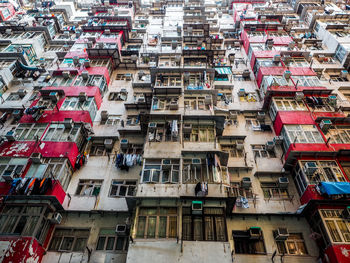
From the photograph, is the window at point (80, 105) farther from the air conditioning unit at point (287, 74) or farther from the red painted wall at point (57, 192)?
the air conditioning unit at point (287, 74)

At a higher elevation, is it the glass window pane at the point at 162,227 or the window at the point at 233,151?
the window at the point at 233,151

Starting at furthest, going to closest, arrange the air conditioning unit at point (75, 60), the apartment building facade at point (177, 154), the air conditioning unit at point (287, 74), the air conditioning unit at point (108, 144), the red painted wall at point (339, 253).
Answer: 1. the air conditioning unit at point (75, 60)
2. the air conditioning unit at point (287, 74)
3. the air conditioning unit at point (108, 144)
4. the apartment building facade at point (177, 154)
5. the red painted wall at point (339, 253)

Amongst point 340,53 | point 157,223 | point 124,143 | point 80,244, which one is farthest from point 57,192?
point 340,53

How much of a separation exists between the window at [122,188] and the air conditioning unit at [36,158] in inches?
295

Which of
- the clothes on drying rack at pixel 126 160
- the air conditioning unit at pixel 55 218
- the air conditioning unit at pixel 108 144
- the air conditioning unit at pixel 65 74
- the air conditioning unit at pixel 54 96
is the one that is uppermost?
the air conditioning unit at pixel 65 74

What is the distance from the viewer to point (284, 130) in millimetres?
23422

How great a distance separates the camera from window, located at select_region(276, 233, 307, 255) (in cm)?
1775

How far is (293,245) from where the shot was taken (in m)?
18.1

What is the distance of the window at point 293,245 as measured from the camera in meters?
17.8

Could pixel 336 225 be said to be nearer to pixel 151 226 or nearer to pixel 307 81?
pixel 151 226

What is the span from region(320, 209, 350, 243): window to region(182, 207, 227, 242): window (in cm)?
883

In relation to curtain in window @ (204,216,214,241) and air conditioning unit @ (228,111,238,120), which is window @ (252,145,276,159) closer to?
air conditioning unit @ (228,111,238,120)

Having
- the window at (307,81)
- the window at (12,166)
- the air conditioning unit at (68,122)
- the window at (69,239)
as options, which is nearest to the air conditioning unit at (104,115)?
the air conditioning unit at (68,122)

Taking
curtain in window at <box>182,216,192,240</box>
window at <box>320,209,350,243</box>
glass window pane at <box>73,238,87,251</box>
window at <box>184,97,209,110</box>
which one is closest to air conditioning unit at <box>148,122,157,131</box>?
window at <box>184,97,209,110</box>
